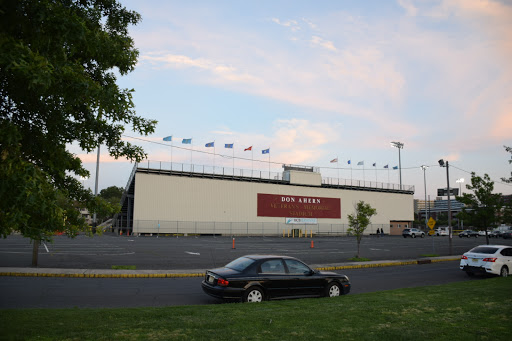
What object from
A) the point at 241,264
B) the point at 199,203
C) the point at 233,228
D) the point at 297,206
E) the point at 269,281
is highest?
the point at 199,203

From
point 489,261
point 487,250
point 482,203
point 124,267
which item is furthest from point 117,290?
point 482,203

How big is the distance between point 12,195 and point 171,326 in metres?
3.62

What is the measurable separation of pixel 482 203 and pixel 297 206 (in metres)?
35.7

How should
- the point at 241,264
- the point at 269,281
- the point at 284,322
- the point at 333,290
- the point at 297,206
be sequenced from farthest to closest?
the point at 297,206
the point at 333,290
the point at 241,264
the point at 269,281
the point at 284,322

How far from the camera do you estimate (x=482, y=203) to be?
3481 cm

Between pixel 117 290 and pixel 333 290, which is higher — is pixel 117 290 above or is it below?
below

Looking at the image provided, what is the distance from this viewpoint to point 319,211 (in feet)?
232

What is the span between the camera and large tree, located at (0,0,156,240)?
15.9 ft

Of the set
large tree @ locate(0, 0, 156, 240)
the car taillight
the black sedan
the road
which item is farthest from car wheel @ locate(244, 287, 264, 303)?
large tree @ locate(0, 0, 156, 240)

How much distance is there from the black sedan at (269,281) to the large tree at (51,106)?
4770mm

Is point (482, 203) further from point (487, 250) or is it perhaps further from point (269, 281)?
point (269, 281)

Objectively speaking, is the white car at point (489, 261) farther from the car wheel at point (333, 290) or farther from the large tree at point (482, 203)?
the large tree at point (482, 203)

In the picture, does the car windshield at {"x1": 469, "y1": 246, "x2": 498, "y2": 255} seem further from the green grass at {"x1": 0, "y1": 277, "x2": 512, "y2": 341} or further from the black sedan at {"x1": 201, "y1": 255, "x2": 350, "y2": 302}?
the black sedan at {"x1": 201, "y1": 255, "x2": 350, "y2": 302}

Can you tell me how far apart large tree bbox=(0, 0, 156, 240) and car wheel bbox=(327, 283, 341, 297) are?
24.6 ft
